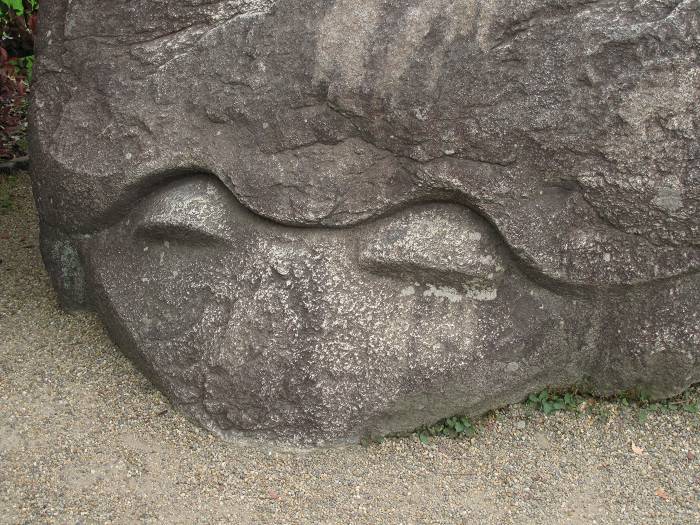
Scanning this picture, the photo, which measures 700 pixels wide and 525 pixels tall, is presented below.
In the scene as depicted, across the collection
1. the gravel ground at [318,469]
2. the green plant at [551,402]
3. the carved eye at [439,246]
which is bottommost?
the gravel ground at [318,469]

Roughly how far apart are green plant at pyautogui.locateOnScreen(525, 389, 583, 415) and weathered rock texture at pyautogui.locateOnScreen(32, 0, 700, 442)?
2.1 inches

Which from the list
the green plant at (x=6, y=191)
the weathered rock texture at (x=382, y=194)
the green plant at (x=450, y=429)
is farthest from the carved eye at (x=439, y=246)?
the green plant at (x=6, y=191)

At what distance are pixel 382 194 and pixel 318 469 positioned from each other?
0.79m

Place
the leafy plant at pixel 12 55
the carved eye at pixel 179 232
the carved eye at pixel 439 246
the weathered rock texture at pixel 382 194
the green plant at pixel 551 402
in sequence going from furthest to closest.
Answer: the leafy plant at pixel 12 55, the green plant at pixel 551 402, the carved eye at pixel 179 232, the carved eye at pixel 439 246, the weathered rock texture at pixel 382 194

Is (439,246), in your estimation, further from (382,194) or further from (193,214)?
(193,214)

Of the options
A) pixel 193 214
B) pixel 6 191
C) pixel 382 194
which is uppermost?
pixel 382 194

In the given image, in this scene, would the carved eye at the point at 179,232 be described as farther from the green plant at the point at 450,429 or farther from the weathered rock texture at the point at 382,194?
the green plant at the point at 450,429

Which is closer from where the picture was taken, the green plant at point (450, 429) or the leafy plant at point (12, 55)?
the green plant at point (450, 429)

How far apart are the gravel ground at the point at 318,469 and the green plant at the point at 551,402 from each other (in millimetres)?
26

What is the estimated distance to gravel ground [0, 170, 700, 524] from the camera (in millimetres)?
2096

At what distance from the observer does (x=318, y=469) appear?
2.22 meters

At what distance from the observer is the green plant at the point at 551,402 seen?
2.43 m

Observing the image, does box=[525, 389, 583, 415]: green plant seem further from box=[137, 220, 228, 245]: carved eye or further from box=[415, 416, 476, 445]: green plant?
box=[137, 220, 228, 245]: carved eye

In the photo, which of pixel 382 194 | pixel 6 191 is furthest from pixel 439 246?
pixel 6 191
